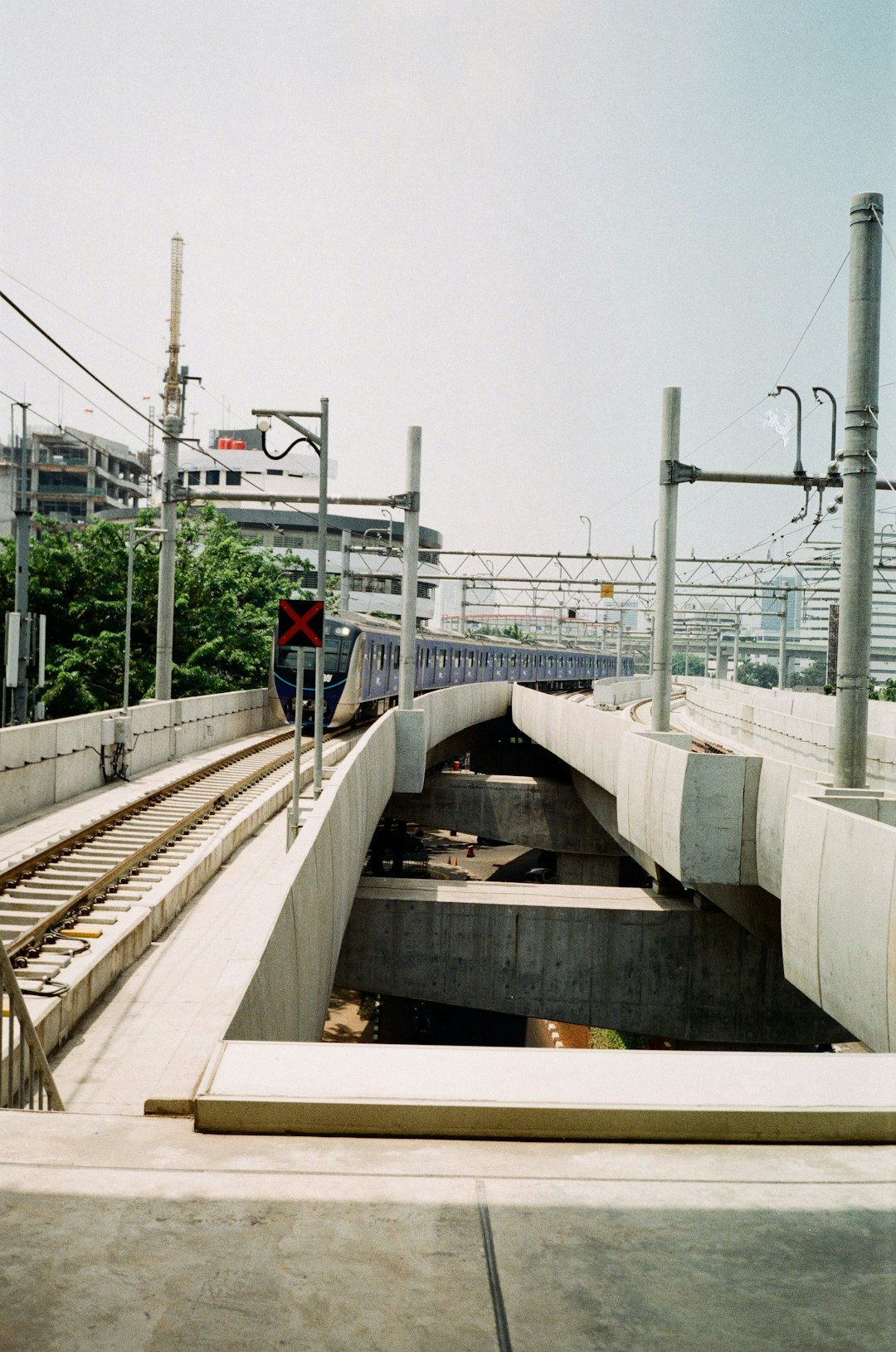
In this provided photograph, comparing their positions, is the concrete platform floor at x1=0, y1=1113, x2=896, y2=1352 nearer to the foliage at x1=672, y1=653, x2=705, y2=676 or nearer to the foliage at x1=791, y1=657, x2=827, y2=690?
the foliage at x1=791, y1=657, x2=827, y2=690

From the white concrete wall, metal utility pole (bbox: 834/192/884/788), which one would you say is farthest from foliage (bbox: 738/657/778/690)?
metal utility pole (bbox: 834/192/884/788)

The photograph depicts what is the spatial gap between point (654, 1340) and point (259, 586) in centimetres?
4166

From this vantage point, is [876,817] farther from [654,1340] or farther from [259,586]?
[259,586]

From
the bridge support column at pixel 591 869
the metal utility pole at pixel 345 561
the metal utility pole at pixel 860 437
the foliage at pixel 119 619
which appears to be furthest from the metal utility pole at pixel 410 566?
the bridge support column at pixel 591 869

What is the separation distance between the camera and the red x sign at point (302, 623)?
15.0 meters

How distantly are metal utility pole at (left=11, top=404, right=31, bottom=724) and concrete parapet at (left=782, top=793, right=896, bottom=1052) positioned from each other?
49.3 feet

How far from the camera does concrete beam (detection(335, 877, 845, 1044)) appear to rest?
23609 mm

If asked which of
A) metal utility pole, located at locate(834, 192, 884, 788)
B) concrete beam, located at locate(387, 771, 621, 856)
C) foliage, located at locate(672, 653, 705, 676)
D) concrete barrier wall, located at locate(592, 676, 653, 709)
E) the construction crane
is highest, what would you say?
the construction crane

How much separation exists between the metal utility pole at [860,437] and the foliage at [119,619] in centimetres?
2356

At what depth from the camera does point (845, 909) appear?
10312 millimetres

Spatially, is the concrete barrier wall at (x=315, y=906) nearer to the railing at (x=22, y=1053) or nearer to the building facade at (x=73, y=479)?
the railing at (x=22, y=1053)

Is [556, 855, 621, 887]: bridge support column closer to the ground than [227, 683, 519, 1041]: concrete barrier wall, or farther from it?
closer to the ground

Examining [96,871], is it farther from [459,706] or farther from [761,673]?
[761,673]

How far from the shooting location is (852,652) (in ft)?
40.0
